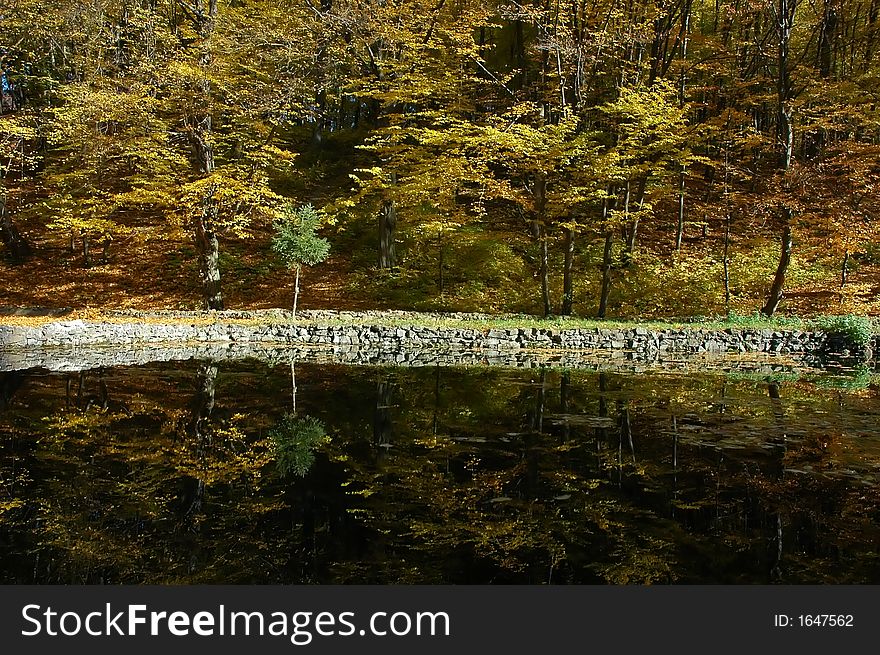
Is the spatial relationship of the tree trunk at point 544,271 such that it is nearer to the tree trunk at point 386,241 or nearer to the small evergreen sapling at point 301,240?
the tree trunk at point 386,241

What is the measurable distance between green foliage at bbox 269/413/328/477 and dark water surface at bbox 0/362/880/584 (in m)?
0.04

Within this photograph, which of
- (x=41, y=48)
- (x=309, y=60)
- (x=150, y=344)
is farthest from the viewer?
(x=41, y=48)

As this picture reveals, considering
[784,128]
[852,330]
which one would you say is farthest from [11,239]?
[852,330]

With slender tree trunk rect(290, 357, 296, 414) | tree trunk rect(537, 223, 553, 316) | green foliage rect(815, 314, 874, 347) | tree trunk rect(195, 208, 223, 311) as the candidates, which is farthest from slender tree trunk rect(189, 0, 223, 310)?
green foliage rect(815, 314, 874, 347)

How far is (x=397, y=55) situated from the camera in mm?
26375

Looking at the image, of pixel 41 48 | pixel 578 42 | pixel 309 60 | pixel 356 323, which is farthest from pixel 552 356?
pixel 41 48

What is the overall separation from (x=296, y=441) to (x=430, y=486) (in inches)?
87.3

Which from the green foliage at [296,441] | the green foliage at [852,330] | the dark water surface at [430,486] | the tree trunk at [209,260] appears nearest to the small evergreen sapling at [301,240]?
the tree trunk at [209,260]

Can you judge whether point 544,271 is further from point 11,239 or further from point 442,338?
point 11,239

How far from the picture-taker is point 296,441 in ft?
26.6

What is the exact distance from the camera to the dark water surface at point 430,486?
Answer: 4770 millimetres

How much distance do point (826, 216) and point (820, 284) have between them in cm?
496

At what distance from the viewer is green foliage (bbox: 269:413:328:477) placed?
7.08 meters

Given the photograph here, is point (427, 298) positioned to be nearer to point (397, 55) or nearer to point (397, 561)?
point (397, 55)
